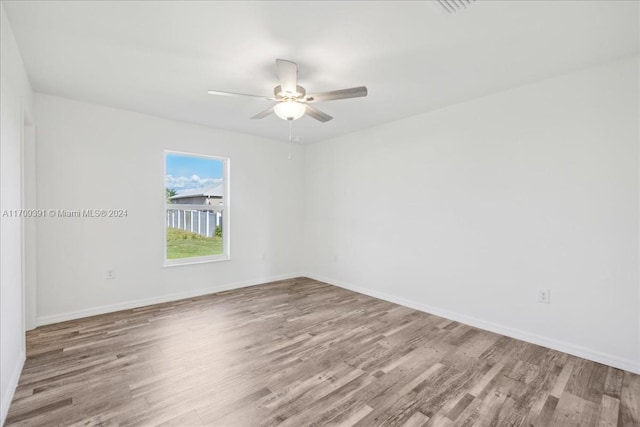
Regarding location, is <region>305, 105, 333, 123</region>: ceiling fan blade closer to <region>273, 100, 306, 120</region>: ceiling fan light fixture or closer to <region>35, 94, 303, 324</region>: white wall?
<region>273, 100, 306, 120</region>: ceiling fan light fixture

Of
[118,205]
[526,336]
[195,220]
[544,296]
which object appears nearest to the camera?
[544,296]

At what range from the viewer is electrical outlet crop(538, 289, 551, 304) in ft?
8.98

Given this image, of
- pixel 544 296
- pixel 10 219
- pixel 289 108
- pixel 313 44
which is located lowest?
pixel 544 296

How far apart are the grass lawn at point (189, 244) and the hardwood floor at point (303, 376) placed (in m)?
1.07

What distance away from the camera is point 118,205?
362 centimetres

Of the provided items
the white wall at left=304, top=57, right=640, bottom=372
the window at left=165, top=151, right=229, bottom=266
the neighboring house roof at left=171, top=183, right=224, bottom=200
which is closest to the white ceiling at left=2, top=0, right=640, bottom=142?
the white wall at left=304, top=57, right=640, bottom=372

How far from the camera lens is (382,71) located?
2.59 meters

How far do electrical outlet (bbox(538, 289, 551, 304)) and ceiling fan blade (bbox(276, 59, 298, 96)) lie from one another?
291 centimetres

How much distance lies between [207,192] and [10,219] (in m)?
2.60

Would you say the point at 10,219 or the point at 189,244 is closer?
the point at 10,219

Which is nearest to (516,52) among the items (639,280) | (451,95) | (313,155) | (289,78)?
(451,95)

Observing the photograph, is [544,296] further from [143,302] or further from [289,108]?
[143,302]

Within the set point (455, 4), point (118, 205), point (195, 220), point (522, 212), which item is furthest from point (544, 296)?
point (118, 205)

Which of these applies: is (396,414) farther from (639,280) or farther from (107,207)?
(107,207)
